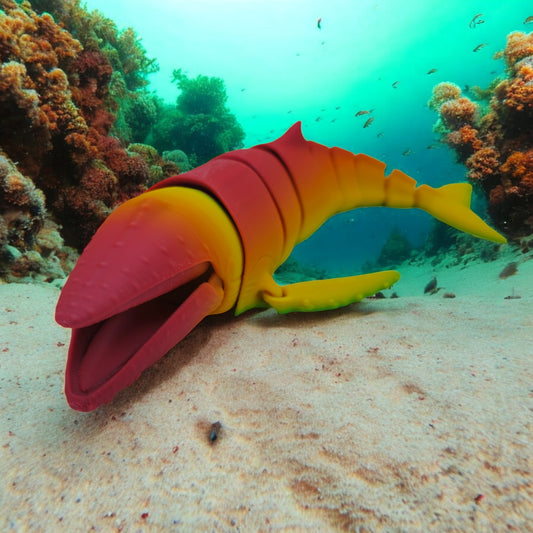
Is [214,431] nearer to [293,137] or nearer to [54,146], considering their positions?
[293,137]

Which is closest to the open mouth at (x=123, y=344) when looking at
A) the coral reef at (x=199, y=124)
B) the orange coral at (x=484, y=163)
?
the orange coral at (x=484, y=163)

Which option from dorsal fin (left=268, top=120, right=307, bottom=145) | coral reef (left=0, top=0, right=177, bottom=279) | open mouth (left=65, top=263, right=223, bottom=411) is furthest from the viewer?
coral reef (left=0, top=0, right=177, bottom=279)

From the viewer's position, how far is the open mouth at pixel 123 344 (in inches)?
45.8

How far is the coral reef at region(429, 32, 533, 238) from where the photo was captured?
4.70m

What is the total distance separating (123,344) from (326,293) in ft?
4.26

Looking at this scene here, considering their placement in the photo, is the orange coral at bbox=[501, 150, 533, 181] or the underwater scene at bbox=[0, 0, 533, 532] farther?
the orange coral at bbox=[501, 150, 533, 181]

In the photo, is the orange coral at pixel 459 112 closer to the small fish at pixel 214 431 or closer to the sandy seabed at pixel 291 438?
the sandy seabed at pixel 291 438

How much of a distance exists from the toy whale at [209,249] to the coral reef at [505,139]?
2863mm

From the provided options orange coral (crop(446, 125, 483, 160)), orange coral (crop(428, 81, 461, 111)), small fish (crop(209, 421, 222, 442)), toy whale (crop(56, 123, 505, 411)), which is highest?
orange coral (crop(428, 81, 461, 111))

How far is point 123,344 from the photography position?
1.36 meters

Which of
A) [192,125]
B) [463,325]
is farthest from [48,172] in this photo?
[192,125]

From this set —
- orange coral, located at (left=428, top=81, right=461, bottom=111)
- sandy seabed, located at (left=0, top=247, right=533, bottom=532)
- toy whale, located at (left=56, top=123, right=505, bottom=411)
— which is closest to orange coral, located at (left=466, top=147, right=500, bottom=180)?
orange coral, located at (left=428, top=81, right=461, bottom=111)

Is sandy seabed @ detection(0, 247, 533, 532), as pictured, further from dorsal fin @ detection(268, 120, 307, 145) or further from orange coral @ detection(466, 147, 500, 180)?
orange coral @ detection(466, 147, 500, 180)

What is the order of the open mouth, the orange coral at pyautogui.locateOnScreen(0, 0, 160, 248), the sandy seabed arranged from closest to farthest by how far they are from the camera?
the sandy seabed, the open mouth, the orange coral at pyautogui.locateOnScreen(0, 0, 160, 248)
